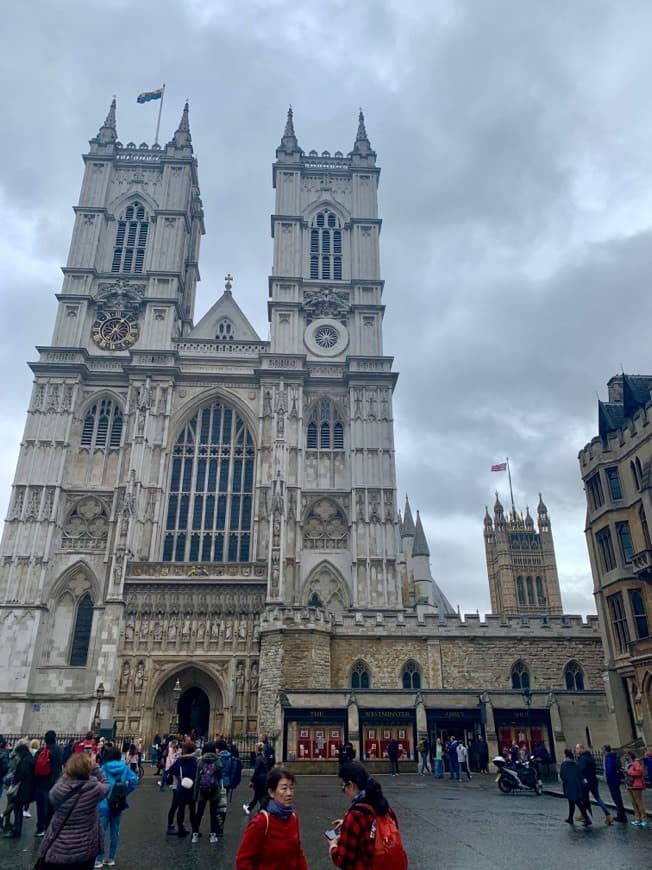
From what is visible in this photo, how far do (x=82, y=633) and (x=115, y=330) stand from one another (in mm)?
19080

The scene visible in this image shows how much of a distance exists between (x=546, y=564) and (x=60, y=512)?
6049 cm

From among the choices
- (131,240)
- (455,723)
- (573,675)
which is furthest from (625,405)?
(131,240)

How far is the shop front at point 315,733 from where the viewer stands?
22.5m

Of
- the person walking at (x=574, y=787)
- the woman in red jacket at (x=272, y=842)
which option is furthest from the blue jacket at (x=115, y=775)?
the person walking at (x=574, y=787)

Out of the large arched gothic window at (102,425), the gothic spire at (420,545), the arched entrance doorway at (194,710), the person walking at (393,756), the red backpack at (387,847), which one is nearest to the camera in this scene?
the red backpack at (387,847)

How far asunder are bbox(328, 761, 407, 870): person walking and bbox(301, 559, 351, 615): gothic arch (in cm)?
3163

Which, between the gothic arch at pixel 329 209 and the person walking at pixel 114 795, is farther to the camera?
the gothic arch at pixel 329 209

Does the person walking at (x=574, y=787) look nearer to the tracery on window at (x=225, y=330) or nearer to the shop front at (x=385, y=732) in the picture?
the shop front at (x=385, y=732)

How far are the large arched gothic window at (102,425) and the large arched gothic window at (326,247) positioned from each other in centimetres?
1641

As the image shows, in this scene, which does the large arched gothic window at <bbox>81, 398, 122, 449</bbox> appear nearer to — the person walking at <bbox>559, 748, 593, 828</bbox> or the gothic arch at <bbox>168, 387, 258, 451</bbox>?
the gothic arch at <bbox>168, 387, 258, 451</bbox>

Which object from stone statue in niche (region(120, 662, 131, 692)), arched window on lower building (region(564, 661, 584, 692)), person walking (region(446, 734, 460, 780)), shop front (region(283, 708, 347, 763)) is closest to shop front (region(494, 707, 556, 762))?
person walking (region(446, 734, 460, 780))

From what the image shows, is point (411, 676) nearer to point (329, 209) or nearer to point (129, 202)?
point (329, 209)

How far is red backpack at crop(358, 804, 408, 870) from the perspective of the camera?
4.29 metres

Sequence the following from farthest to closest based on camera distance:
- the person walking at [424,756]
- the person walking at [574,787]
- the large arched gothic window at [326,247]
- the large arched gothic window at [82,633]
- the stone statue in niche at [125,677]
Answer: the large arched gothic window at [326,247]
the large arched gothic window at [82,633]
the stone statue in niche at [125,677]
the person walking at [424,756]
the person walking at [574,787]
